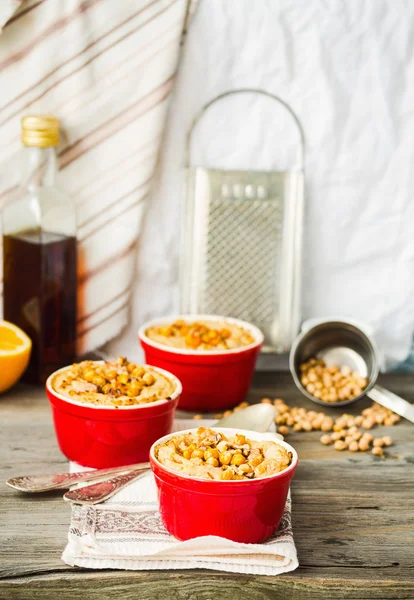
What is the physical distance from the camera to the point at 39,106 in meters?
1.63

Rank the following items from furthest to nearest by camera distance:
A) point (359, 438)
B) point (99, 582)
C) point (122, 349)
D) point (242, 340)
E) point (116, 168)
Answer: point (122, 349), point (116, 168), point (242, 340), point (359, 438), point (99, 582)

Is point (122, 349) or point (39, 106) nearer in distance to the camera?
point (39, 106)

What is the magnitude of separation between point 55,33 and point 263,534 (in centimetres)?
105

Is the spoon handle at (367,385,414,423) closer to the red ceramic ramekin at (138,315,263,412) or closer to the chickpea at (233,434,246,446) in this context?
the red ceramic ramekin at (138,315,263,412)

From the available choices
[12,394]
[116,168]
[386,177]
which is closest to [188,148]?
[116,168]

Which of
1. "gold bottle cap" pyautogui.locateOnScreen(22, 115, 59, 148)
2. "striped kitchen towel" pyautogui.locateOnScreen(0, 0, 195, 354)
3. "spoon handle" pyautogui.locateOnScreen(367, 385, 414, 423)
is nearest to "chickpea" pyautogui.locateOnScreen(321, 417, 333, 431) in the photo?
"spoon handle" pyautogui.locateOnScreen(367, 385, 414, 423)

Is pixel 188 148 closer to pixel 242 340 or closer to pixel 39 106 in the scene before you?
pixel 39 106

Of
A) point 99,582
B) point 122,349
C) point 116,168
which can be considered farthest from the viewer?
point 122,349

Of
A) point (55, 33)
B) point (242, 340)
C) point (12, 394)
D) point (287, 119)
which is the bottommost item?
point (12, 394)

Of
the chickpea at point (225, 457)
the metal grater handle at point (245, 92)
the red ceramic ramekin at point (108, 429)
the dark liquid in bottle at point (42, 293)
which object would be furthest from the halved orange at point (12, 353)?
the chickpea at point (225, 457)

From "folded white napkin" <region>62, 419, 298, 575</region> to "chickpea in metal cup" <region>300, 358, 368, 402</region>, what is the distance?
509 millimetres

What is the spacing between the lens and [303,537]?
1105 millimetres

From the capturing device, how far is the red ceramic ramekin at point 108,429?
124cm

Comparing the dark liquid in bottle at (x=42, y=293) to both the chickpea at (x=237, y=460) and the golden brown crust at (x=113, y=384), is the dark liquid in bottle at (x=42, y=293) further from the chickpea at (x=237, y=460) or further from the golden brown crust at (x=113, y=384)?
the chickpea at (x=237, y=460)
